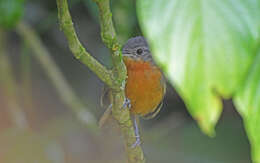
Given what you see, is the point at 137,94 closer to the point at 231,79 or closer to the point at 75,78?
the point at 75,78

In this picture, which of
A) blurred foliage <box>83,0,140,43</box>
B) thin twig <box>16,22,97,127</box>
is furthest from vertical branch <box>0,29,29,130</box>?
blurred foliage <box>83,0,140,43</box>

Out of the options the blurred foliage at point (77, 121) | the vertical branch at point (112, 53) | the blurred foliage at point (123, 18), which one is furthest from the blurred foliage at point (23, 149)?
the vertical branch at point (112, 53)

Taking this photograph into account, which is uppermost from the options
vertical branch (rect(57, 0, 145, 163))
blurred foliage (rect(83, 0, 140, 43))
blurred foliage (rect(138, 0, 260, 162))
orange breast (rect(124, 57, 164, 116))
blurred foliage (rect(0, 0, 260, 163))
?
blurred foliage (rect(138, 0, 260, 162))

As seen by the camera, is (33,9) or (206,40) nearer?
(206,40)

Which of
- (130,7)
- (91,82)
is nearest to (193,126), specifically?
(91,82)

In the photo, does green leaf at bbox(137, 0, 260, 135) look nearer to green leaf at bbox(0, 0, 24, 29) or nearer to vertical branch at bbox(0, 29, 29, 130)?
green leaf at bbox(0, 0, 24, 29)

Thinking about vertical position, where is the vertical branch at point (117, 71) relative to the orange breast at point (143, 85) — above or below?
above

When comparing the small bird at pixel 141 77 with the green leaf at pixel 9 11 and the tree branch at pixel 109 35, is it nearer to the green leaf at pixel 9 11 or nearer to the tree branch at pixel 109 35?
the green leaf at pixel 9 11
